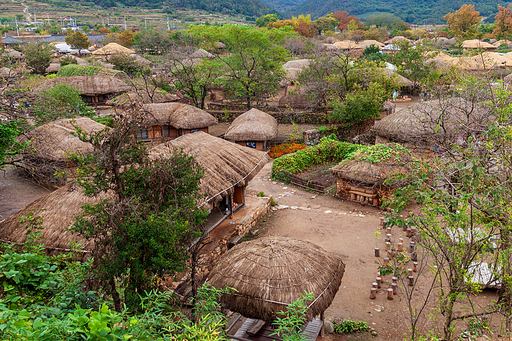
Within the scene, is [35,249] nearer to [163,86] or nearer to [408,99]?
[163,86]

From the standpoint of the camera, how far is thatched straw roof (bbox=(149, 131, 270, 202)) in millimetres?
11344

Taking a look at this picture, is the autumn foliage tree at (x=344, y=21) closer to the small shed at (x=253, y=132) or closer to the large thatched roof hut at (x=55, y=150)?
the small shed at (x=253, y=132)

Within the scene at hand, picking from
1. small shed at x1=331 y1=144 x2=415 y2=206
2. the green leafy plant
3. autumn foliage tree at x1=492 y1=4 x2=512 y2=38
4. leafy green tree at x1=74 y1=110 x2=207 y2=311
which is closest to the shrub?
small shed at x1=331 y1=144 x2=415 y2=206

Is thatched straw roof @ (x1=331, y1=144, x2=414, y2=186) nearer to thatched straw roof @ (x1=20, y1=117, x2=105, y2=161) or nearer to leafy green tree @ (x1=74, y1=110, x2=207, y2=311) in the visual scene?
leafy green tree @ (x1=74, y1=110, x2=207, y2=311)

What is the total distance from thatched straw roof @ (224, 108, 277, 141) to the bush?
3305 millimetres

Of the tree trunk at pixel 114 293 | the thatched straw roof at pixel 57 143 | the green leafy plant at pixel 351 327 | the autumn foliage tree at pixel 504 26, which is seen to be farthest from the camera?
the autumn foliage tree at pixel 504 26

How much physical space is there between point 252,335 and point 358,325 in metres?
2.36

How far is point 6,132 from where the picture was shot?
962 cm

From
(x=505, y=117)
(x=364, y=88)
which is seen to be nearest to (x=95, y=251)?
(x=505, y=117)

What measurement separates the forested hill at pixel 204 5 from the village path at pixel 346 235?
124179mm

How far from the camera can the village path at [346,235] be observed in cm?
881

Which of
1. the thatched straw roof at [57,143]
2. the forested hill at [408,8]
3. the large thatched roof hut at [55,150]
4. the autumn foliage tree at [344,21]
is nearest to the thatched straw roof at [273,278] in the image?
the large thatched roof hut at [55,150]

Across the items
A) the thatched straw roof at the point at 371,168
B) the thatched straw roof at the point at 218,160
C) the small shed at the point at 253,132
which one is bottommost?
the small shed at the point at 253,132

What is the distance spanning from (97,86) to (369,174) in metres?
26.1
